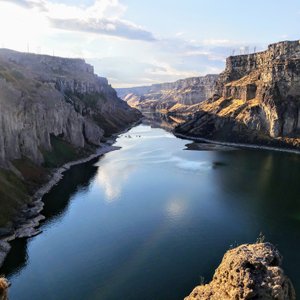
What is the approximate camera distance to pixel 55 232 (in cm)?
7625

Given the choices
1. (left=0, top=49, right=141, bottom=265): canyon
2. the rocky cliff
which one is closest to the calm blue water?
(left=0, top=49, right=141, bottom=265): canyon

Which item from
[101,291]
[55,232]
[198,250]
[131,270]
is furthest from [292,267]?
[55,232]

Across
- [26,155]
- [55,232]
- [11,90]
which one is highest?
[11,90]

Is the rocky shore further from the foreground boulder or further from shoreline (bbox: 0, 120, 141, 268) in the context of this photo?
the foreground boulder

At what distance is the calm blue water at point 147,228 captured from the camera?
2228 inches

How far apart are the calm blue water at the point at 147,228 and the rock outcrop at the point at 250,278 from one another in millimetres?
19114

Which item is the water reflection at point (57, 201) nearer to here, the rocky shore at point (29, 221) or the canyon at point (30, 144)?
the rocky shore at point (29, 221)

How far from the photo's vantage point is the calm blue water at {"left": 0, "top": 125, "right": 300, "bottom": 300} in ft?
186

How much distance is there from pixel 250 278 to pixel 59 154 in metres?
114

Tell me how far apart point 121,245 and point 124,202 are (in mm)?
27227

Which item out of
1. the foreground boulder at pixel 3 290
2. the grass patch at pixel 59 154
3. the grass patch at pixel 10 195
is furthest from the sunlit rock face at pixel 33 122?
the foreground boulder at pixel 3 290

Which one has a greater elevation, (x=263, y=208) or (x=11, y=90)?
(x=11, y=90)

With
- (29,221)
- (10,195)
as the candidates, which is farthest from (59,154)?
(29,221)

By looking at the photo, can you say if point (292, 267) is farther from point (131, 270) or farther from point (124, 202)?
point (124, 202)
